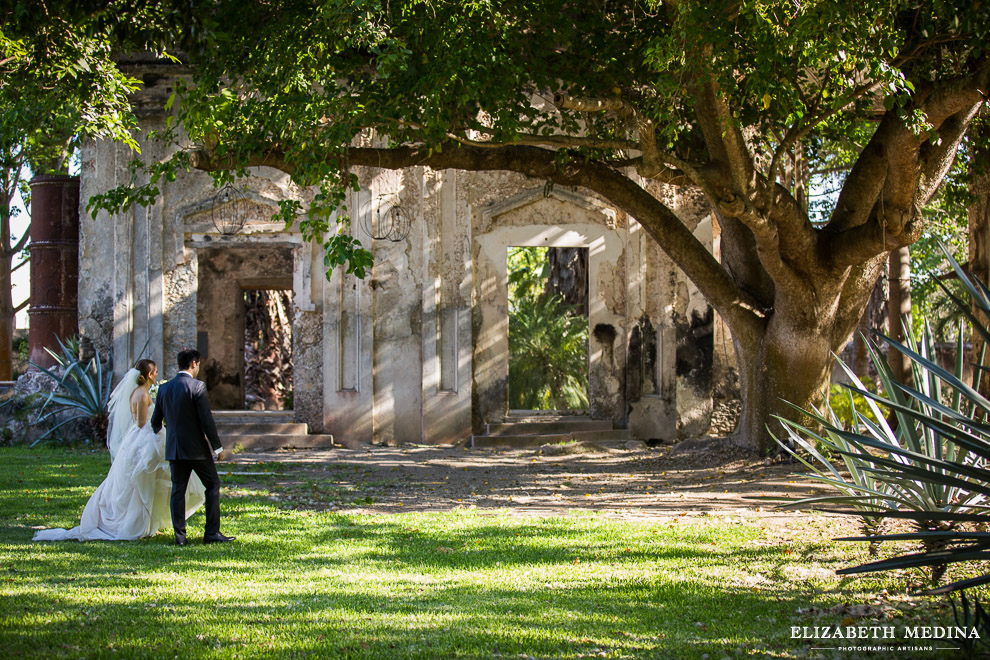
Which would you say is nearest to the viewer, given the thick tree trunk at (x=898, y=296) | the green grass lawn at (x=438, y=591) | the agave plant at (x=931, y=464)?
the agave plant at (x=931, y=464)

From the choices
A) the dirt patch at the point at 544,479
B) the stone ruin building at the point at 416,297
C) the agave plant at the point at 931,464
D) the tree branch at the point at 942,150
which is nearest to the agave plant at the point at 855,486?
the agave plant at the point at 931,464

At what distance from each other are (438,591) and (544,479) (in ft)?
17.9

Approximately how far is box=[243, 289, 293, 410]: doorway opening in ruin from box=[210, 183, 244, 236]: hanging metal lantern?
6.07 meters

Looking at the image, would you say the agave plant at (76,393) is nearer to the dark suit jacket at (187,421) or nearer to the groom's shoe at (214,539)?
the dark suit jacket at (187,421)

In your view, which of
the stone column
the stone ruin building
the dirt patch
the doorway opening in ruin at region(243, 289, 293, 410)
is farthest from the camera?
the doorway opening in ruin at region(243, 289, 293, 410)

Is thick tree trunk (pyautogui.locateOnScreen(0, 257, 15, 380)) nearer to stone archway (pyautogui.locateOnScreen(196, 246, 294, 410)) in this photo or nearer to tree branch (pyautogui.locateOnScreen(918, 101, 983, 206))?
stone archway (pyautogui.locateOnScreen(196, 246, 294, 410))

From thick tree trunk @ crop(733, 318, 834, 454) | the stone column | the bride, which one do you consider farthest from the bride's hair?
the stone column

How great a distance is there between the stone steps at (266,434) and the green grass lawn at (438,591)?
5.93 meters

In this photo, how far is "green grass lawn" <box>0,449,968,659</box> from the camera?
3994 millimetres

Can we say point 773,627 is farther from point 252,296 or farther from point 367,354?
point 252,296

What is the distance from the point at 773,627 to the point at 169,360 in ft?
39.4

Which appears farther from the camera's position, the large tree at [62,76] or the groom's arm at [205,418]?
the large tree at [62,76]

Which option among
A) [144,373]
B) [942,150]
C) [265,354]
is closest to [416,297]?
[144,373]

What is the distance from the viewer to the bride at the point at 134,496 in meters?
6.66
